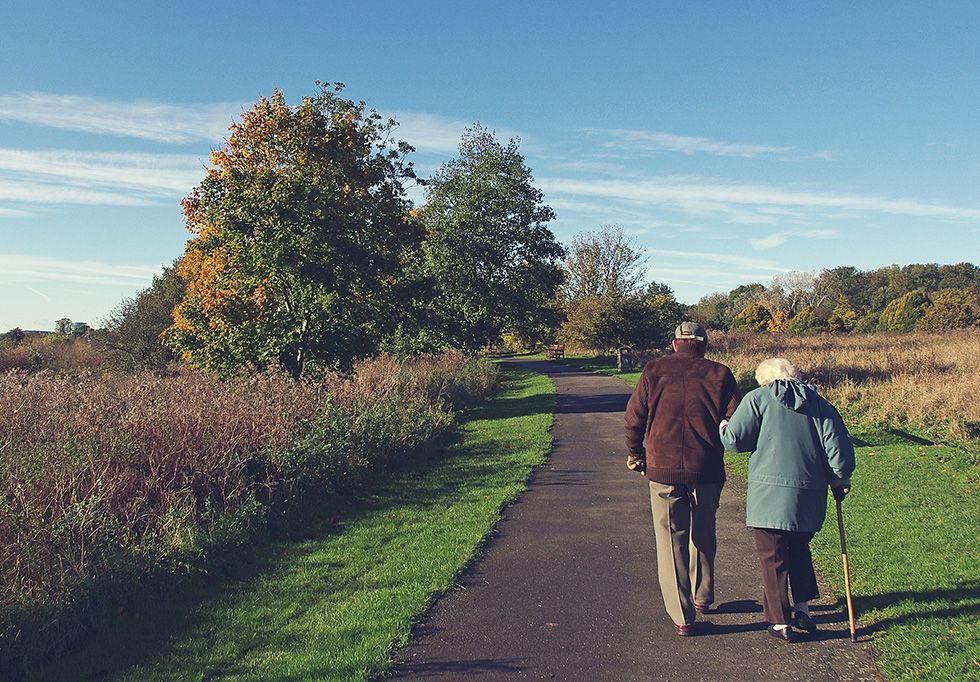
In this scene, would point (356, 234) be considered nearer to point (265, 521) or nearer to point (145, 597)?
point (265, 521)

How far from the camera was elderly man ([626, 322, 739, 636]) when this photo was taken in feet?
17.2

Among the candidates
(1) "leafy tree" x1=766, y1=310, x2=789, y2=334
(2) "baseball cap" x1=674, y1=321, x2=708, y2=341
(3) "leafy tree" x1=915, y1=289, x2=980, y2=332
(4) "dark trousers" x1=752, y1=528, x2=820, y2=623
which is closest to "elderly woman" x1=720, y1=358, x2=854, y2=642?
(4) "dark trousers" x1=752, y1=528, x2=820, y2=623

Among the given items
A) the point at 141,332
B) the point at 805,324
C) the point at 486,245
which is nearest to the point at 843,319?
the point at 805,324

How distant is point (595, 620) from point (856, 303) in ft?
267

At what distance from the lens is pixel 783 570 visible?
5.04m

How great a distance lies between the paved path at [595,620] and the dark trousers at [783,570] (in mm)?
226

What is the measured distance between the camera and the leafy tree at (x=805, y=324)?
5708cm

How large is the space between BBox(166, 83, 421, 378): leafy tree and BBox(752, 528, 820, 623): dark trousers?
13369mm

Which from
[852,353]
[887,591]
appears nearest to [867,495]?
[887,591]

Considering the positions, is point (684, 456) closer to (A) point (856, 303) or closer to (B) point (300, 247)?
(B) point (300, 247)

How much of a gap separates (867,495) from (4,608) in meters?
9.33

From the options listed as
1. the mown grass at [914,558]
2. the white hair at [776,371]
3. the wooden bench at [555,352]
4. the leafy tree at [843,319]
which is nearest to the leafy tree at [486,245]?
the wooden bench at [555,352]

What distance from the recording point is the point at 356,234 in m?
18.8

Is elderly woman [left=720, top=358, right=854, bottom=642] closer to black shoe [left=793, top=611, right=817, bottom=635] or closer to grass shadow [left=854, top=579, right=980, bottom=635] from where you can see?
black shoe [left=793, top=611, right=817, bottom=635]
